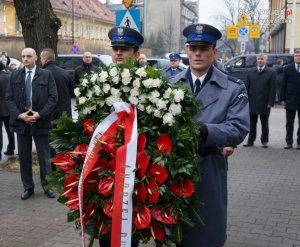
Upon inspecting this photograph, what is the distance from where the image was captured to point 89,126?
9.41 feet

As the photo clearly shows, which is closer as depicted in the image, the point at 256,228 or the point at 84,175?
the point at 84,175

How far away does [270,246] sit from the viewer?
4793 millimetres

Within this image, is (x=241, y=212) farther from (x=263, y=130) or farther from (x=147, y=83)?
(x=263, y=130)

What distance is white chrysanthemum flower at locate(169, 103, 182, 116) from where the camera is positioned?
2.69m

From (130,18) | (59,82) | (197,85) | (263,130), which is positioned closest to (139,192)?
(197,85)

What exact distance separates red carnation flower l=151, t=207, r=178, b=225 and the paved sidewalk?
7.05 ft

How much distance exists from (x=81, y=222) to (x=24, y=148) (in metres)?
3.85

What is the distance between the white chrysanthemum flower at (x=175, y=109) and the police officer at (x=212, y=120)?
8.9 inches

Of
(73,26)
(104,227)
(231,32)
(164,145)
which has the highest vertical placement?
(73,26)

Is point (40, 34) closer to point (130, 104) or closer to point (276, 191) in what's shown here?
point (276, 191)

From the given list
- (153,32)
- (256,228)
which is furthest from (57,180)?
(153,32)

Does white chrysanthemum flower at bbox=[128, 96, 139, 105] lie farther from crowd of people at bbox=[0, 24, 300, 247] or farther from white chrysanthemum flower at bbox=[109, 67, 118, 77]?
crowd of people at bbox=[0, 24, 300, 247]

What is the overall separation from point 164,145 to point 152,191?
255 mm

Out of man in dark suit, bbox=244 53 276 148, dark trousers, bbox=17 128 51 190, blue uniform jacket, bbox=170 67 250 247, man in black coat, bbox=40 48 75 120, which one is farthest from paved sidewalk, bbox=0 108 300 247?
blue uniform jacket, bbox=170 67 250 247
